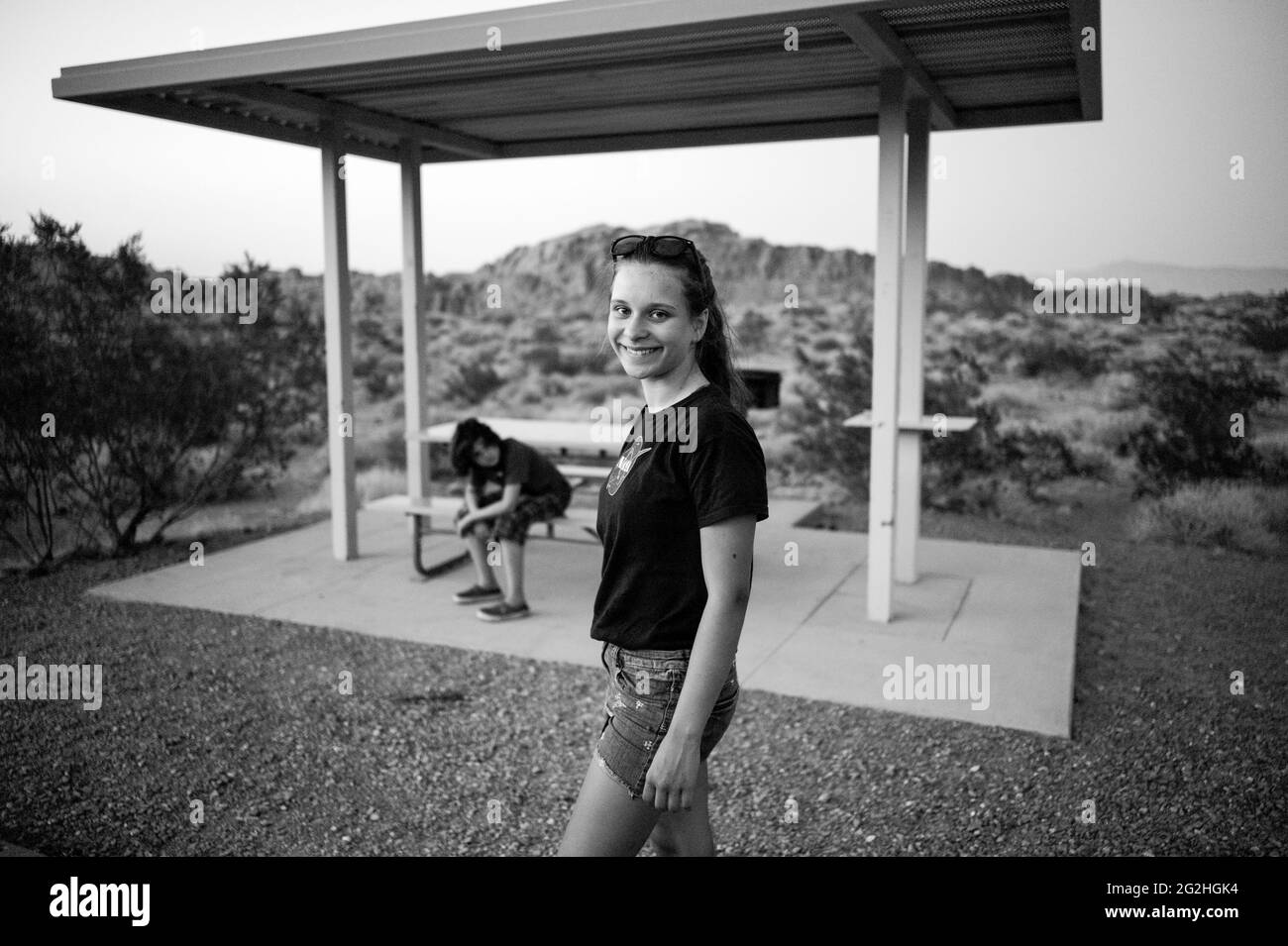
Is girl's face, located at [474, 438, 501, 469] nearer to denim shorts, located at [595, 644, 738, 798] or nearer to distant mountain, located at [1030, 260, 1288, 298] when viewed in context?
denim shorts, located at [595, 644, 738, 798]

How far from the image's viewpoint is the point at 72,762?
4281 mm

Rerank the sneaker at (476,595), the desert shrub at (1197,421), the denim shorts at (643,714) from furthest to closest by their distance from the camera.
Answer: the desert shrub at (1197,421) → the sneaker at (476,595) → the denim shorts at (643,714)

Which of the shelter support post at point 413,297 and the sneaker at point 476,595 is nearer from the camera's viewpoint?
the sneaker at point 476,595

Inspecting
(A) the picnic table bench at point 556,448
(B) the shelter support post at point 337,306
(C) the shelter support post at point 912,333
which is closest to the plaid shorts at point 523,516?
(A) the picnic table bench at point 556,448

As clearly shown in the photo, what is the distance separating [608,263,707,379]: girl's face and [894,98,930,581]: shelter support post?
4.63 metres

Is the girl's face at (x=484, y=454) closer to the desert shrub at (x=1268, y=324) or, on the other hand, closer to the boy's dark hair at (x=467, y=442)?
the boy's dark hair at (x=467, y=442)

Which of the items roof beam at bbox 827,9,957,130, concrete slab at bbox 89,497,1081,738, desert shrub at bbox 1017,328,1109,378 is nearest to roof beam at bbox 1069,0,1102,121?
roof beam at bbox 827,9,957,130

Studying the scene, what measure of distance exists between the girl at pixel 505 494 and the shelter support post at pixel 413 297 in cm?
172

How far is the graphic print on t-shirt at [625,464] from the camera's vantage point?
209cm

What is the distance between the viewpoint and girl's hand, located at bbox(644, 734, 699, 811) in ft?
6.46

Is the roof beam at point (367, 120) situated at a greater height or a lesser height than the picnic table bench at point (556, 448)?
greater
